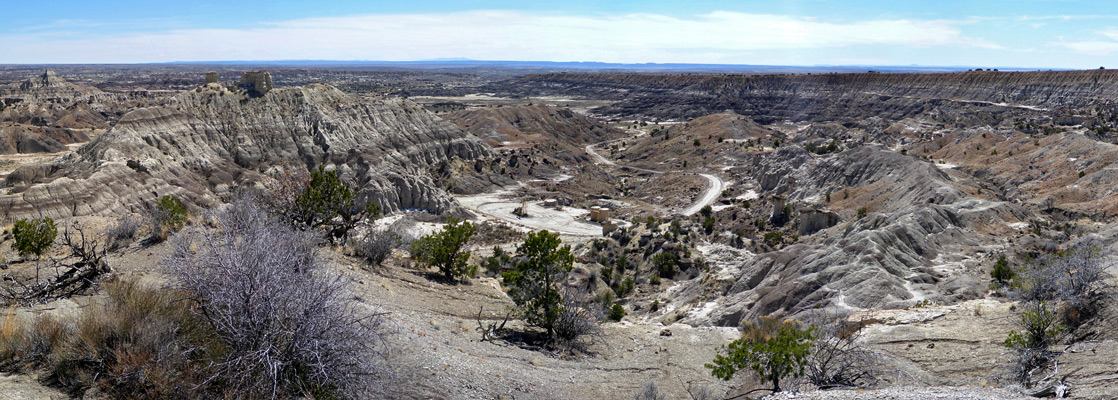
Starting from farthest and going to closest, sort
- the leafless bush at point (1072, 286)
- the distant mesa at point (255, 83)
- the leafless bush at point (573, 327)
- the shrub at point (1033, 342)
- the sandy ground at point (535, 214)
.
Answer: the distant mesa at point (255, 83) < the sandy ground at point (535, 214) < the leafless bush at point (573, 327) < the leafless bush at point (1072, 286) < the shrub at point (1033, 342)

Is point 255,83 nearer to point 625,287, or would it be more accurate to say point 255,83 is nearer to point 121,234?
point 625,287

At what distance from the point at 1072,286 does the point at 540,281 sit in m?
13.7

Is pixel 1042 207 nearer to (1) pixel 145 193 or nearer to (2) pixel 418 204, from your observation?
(2) pixel 418 204

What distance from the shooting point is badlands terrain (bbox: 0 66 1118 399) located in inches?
514

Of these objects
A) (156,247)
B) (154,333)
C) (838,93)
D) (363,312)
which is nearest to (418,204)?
(156,247)

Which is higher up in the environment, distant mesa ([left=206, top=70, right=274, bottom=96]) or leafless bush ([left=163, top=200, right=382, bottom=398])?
distant mesa ([left=206, top=70, right=274, bottom=96])

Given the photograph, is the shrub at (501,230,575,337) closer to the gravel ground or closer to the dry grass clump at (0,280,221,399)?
the gravel ground

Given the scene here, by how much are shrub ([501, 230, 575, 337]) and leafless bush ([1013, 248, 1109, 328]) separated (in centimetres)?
1250

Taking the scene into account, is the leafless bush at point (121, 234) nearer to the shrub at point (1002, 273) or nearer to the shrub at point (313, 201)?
the shrub at point (313, 201)

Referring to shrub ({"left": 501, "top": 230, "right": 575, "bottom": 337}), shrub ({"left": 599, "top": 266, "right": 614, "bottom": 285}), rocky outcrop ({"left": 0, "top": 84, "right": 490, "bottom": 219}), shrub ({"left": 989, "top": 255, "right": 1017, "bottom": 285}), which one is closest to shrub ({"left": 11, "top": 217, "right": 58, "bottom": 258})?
shrub ({"left": 501, "top": 230, "right": 575, "bottom": 337})

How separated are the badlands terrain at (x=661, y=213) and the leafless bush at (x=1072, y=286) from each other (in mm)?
354

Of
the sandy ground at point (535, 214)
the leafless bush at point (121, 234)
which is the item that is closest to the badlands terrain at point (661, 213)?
Answer: the leafless bush at point (121, 234)

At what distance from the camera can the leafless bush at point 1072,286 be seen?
14.5 meters

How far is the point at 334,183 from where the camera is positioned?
19.8m
